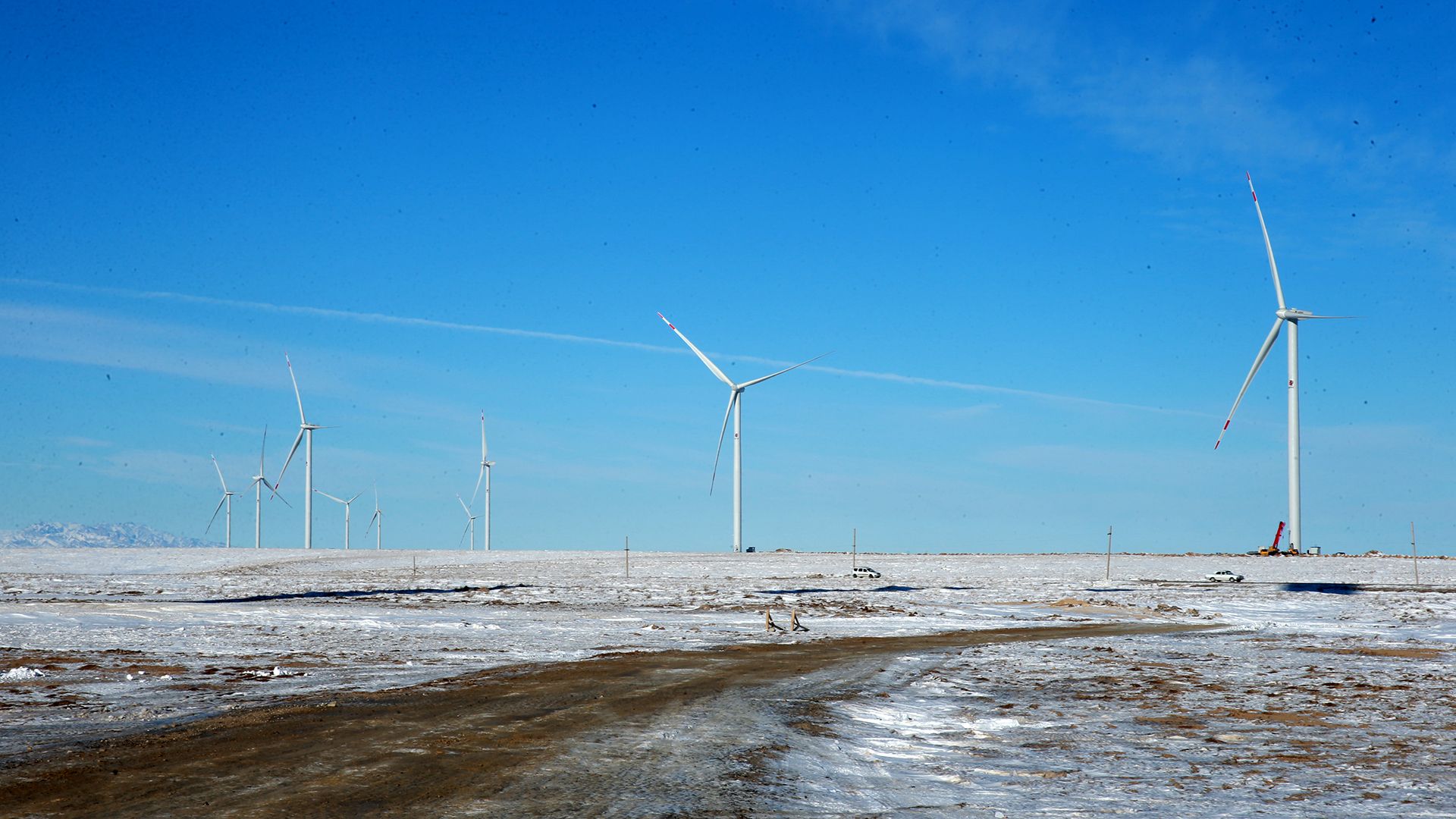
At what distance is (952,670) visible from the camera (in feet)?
79.9

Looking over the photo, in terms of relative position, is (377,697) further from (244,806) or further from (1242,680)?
(1242,680)

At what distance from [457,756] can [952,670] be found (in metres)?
13.8

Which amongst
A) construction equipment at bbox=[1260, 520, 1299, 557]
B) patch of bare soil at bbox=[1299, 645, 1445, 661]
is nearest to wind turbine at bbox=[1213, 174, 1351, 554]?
construction equipment at bbox=[1260, 520, 1299, 557]

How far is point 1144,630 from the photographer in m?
37.3

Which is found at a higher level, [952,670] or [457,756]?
[457,756]

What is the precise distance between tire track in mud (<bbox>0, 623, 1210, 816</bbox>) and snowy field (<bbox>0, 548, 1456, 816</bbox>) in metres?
0.81

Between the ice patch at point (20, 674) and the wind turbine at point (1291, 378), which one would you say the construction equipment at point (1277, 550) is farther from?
the ice patch at point (20, 674)

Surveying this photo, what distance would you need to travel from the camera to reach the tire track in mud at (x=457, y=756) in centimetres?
1034

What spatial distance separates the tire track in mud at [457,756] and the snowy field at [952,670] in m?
0.81

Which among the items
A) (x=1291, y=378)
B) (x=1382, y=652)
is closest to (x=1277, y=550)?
(x=1291, y=378)

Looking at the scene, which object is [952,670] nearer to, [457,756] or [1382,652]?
[1382,652]

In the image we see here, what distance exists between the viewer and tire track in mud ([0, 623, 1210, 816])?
33.9ft

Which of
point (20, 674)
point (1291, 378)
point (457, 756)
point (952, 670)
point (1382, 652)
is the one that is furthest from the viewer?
point (1291, 378)

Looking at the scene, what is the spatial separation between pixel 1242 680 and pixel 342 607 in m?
33.2
